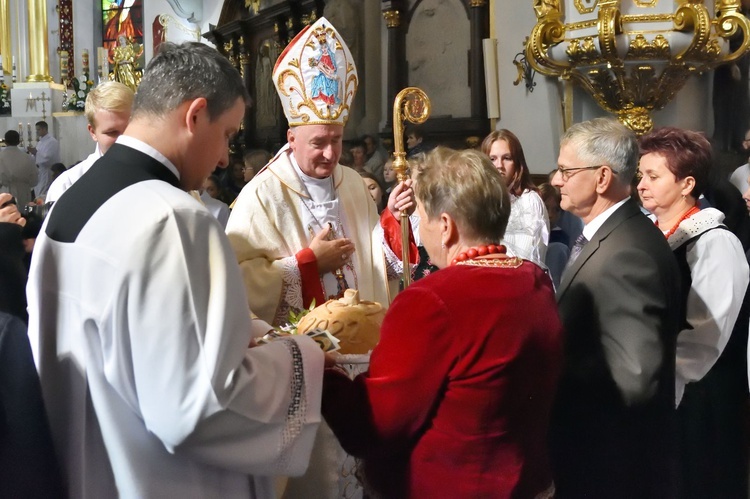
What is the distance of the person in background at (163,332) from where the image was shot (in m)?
1.73

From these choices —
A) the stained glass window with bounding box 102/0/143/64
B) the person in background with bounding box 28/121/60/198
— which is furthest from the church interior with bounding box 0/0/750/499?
the stained glass window with bounding box 102/0/143/64

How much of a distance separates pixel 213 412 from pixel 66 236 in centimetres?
52

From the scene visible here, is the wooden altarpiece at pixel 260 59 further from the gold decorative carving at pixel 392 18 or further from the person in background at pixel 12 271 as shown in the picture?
the person in background at pixel 12 271

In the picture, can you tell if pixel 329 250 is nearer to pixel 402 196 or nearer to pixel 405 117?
pixel 402 196

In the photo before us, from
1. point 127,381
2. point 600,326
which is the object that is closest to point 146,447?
point 127,381

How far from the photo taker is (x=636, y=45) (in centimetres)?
604

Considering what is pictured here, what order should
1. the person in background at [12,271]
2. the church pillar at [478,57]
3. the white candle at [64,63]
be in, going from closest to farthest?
the person in background at [12,271] → the church pillar at [478,57] → the white candle at [64,63]

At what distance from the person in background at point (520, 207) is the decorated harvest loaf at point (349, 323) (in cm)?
194


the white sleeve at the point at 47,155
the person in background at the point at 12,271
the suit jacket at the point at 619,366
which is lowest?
the suit jacket at the point at 619,366

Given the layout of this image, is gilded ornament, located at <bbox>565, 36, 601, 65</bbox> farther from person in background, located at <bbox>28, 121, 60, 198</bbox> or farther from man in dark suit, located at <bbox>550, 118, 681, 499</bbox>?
person in background, located at <bbox>28, 121, 60, 198</bbox>

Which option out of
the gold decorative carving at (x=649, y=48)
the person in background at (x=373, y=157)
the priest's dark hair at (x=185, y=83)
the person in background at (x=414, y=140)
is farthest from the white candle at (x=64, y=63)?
the priest's dark hair at (x=185, y=83)

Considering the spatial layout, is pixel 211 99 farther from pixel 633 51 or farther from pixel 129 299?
pixel 633 51

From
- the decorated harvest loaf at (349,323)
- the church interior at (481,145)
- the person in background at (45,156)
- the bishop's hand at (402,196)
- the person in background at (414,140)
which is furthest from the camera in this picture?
the person in background at (45,156)

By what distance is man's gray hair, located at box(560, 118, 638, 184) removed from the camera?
111 inches
